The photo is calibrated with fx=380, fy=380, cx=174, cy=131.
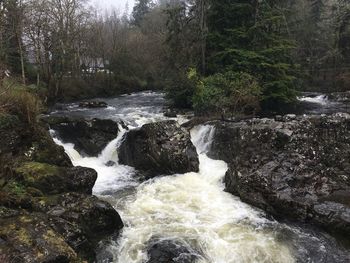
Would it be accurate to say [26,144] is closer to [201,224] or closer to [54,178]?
[54,178]

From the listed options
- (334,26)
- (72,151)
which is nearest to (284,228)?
(72,151)

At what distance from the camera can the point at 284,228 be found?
1039cm

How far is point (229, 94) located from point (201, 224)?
11534 mm

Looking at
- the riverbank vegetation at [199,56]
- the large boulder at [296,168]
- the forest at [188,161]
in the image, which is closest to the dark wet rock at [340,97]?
the forest at [188,161]

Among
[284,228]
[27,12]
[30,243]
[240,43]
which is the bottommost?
[284,228]

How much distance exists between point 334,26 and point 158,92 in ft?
64.1

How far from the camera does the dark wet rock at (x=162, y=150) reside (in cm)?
1445

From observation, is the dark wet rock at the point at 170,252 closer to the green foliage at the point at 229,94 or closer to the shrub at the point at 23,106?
the shrub at the point at 23,106

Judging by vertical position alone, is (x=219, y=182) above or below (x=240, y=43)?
below

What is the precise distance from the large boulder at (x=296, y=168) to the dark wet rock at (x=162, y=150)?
5.81 feet

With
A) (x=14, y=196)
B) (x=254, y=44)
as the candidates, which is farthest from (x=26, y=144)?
(x=254, y=44)

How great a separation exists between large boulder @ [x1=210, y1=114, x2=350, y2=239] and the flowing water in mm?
561

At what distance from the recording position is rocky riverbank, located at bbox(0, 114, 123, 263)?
785 centimetres

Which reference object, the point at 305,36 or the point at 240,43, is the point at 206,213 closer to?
the point at 240,43
